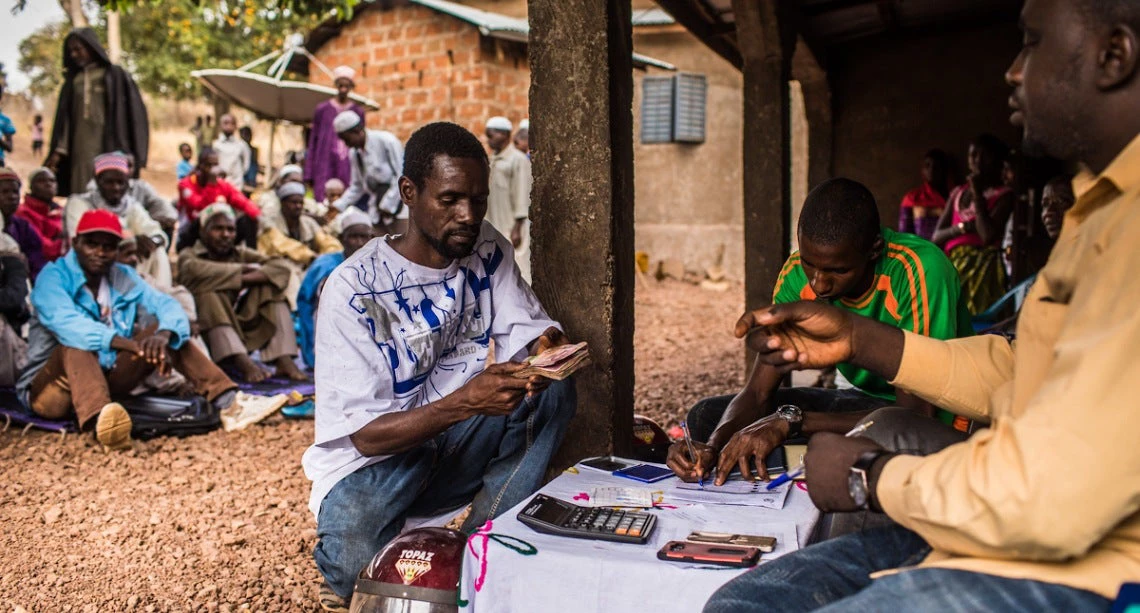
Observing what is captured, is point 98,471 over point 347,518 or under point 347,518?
under

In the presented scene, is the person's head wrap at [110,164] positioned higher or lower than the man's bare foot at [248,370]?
higher

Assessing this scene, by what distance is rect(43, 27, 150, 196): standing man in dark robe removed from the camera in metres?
8.21

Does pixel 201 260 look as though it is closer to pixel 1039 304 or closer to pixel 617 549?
pixel 617 549

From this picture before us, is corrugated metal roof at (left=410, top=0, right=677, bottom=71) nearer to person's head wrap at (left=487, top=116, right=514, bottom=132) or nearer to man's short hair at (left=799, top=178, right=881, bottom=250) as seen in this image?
person's head wrap at (left=487, top=116, right=514, bottom=132)

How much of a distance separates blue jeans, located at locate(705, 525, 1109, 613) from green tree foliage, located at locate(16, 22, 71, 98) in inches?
1164

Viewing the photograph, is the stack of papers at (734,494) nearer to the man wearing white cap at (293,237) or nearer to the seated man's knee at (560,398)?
the seated man's knee at (560,398)

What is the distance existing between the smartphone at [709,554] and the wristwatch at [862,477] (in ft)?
1.29

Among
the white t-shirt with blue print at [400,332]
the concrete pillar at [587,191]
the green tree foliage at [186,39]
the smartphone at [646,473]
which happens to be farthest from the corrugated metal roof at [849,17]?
the green tree foliage at [186,39]

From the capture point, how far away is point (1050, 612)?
147 centimetres

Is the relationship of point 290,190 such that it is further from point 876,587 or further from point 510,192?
point 876,587

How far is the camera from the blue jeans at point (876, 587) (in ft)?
4.90

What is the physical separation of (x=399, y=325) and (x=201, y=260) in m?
5.10

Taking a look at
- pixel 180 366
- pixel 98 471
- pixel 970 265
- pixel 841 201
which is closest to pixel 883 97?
pixel 970 265

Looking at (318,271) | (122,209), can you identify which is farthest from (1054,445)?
(122,209)
